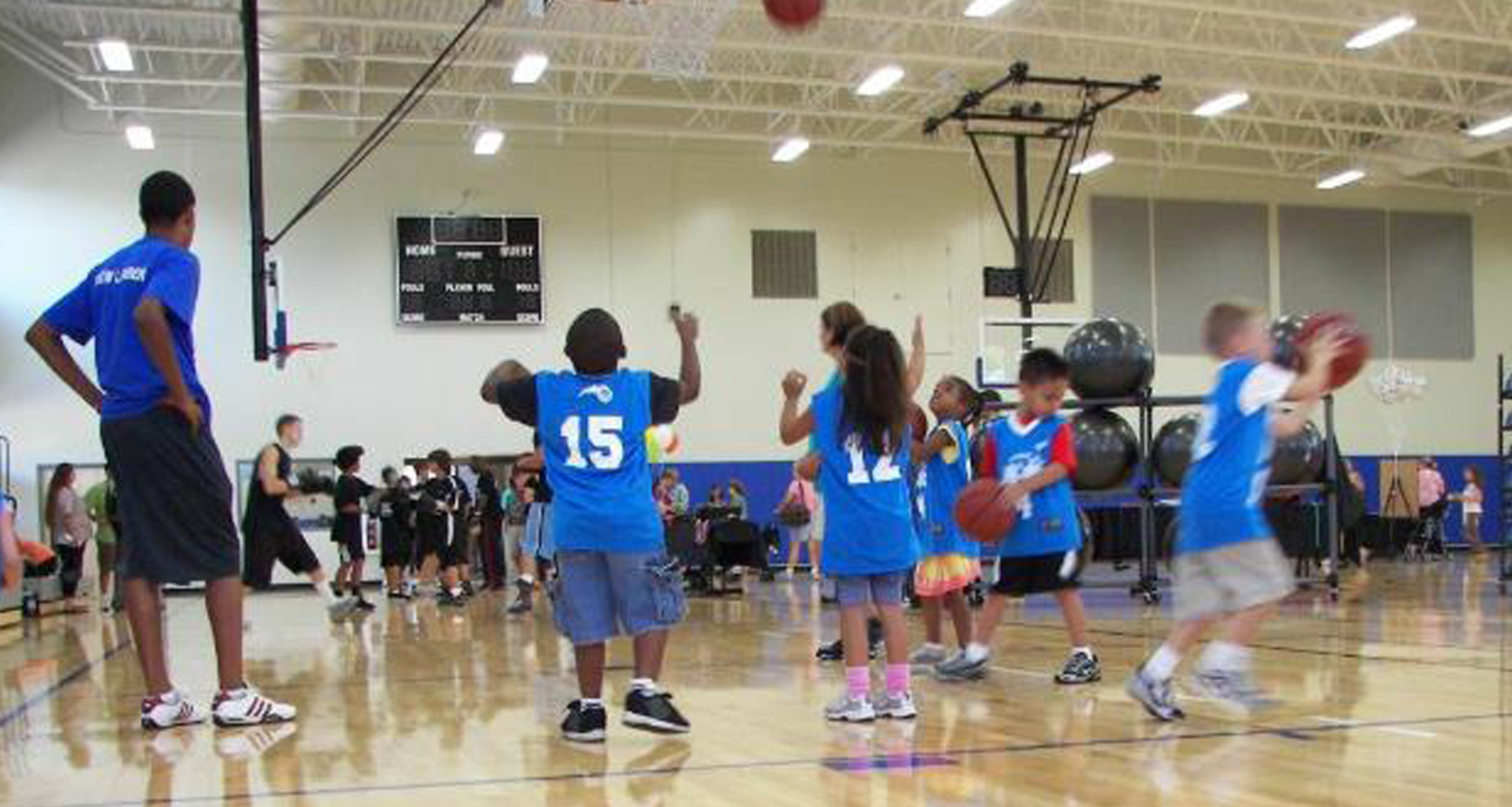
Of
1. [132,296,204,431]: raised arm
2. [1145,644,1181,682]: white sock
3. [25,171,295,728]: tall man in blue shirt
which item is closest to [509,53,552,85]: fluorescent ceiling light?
[25,171,295,728]: tall man in blue shirt

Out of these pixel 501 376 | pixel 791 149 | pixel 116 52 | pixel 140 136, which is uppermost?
pixel 116 52

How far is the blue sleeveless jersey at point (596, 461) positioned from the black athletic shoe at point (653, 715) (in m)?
0.50

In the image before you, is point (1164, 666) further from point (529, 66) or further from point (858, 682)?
point (529, 66)

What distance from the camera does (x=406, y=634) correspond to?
10.3 metres

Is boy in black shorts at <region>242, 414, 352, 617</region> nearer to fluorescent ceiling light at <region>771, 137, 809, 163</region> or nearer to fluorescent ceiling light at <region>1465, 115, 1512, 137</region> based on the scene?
fluorescent ceiling light at <region>771, 137, 809, 163</region>

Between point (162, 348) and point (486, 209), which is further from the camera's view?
point (486, 209)

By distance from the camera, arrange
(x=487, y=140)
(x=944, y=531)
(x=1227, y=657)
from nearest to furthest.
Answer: (x=1227, y=657)
(x=944, y=531)
(x=487, y=140)

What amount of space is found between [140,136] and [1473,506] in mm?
20917

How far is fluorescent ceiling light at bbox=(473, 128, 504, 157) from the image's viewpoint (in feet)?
66.9

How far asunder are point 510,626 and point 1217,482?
22.8 ft

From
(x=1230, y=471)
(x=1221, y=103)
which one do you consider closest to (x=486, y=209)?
(x=1221, y=103)

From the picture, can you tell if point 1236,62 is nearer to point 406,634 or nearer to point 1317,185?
point 1317,185

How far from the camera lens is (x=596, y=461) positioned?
499 centimetres

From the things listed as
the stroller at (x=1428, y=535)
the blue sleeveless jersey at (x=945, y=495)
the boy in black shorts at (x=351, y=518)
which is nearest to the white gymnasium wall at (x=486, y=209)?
the stroller at (x=1428, y=535)
